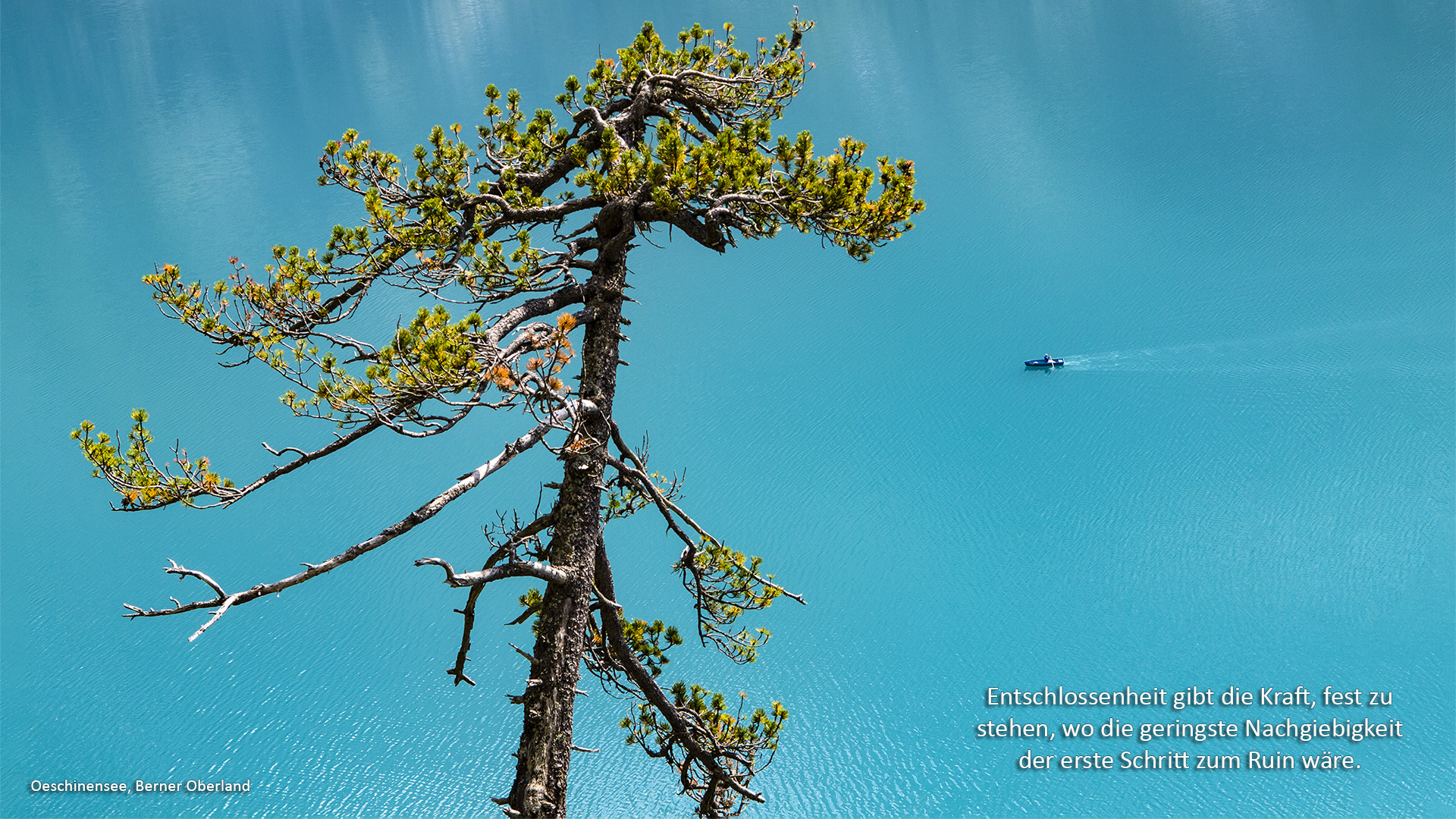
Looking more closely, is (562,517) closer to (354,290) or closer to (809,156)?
(354,290)

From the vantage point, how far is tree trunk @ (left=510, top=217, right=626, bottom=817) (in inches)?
116

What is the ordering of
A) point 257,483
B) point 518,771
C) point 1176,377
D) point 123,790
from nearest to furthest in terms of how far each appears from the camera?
point 257,483 → point 518,771 → point 123,790 → point 1176,377

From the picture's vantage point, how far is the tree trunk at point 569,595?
295 centimetres

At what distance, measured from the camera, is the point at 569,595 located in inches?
121

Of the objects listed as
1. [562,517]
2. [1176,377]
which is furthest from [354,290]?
[1176,377]

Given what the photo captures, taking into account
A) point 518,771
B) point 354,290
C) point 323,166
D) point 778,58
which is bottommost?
point 518,771

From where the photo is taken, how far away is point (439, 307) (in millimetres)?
2500

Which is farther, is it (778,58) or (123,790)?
(123,790)

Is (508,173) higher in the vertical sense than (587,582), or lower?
higher

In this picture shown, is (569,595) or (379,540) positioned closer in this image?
(379,540)

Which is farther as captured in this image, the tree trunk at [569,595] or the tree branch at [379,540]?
the tree trunk at [569,595]

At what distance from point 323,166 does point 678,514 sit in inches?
74.4

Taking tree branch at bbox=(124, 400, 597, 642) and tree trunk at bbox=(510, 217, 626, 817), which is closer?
tree branch at bbox=(124, 400, 597, 642)

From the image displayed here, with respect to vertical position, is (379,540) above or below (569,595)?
below
